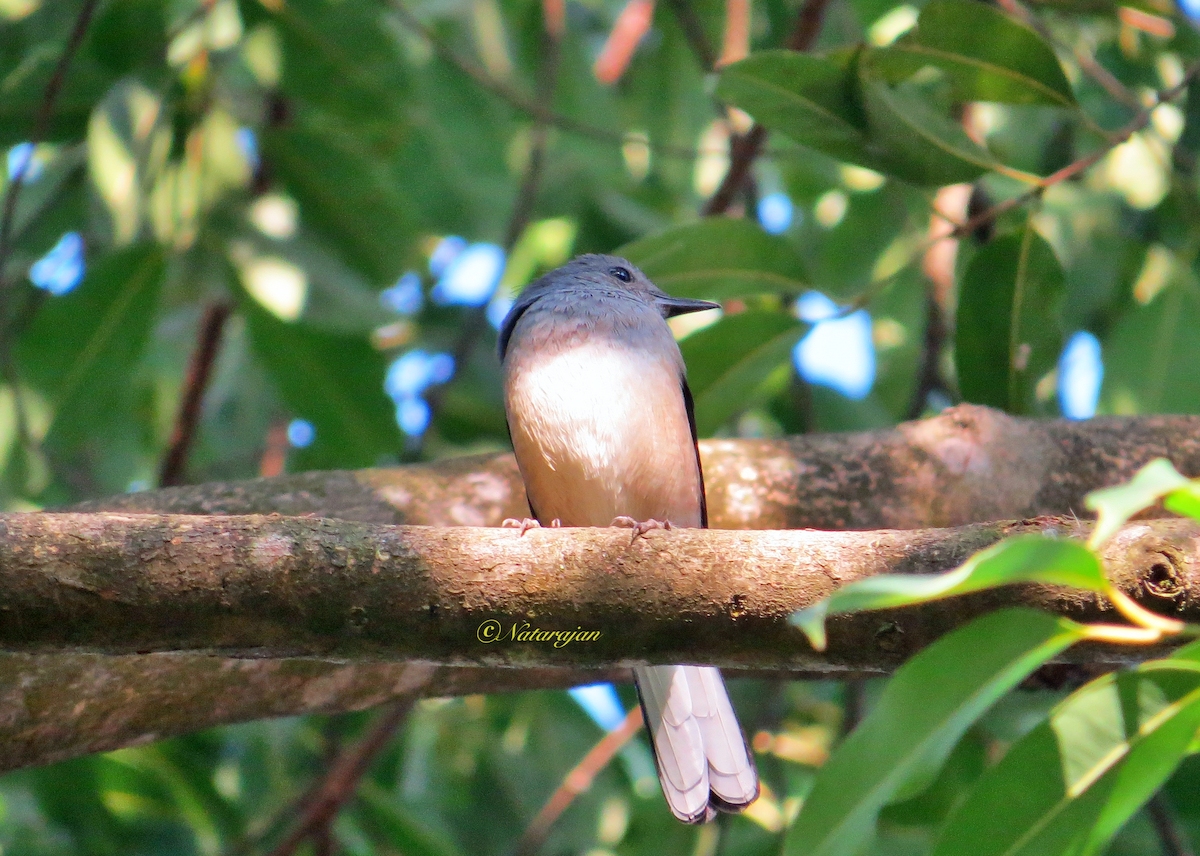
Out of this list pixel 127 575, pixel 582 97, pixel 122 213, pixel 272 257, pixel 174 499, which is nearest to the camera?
pixel 127 575

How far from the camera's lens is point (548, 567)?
2.23 m

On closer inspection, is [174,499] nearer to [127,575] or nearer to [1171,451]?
[127,575]

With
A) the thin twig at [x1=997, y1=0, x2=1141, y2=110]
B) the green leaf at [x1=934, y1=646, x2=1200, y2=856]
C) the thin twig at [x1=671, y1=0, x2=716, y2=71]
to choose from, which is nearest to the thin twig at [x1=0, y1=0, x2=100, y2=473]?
the thin twig at [x1=671, y1=0, x2=716, y2=71]

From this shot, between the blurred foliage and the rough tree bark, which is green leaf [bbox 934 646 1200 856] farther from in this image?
the blurred foliage

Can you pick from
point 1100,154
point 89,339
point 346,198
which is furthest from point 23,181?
point 1100,154

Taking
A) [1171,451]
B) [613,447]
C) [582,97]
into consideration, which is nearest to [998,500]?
[1171,451]

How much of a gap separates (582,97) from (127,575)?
13.8 ft

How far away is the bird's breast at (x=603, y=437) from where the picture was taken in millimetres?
3844

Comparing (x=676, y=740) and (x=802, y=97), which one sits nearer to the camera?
(x=802, y=97)

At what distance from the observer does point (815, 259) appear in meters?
6.25

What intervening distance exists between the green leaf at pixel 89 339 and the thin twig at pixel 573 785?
246 cm

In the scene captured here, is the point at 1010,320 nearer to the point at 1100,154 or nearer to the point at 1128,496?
the point at 1100,154

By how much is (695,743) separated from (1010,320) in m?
1.71

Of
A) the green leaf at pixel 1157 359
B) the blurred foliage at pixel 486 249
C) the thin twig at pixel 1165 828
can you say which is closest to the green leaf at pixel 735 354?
the blurred foliage at pixel 486 249
